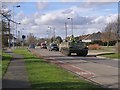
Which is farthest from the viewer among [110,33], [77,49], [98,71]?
[110,33]

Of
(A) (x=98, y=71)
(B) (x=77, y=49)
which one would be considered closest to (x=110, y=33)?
(B) (x=77, y=49)

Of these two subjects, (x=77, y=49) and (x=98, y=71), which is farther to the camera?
(x=77, y=49)

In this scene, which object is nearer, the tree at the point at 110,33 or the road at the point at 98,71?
the road at the point at 98,71

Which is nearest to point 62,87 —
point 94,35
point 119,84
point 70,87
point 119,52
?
point 70,87

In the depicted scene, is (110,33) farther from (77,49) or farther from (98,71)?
(98,71)

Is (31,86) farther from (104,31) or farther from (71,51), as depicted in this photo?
(104,31)

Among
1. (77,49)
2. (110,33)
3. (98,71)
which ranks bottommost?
(98,71)

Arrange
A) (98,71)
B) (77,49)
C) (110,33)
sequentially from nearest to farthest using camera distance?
1. (98,71)
2. (77,49)
3. (110,33)

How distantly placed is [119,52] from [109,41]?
6542 centimetres

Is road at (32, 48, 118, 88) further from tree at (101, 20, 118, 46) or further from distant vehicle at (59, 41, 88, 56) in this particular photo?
tree at (101, 20, 118, 46)

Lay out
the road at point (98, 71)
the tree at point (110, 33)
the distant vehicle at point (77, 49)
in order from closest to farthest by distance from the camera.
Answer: the road at point (98, 71), the distant vehicle at point (77, 49), the tree at point (110, 33)

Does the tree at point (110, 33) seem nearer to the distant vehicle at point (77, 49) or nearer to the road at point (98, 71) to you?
the distant vehicle at point (77, 49)

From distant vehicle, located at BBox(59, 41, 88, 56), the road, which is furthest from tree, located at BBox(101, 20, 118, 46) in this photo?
the road

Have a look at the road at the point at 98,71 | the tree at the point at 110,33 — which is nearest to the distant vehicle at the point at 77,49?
the road at the point at 98,71
